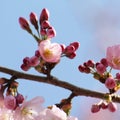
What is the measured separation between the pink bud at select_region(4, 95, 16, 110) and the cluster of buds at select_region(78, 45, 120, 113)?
284 millimetres

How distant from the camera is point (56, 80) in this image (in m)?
1.61

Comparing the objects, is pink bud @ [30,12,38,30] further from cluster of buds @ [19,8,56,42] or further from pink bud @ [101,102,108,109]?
pink bud @ [101,102,108,109]

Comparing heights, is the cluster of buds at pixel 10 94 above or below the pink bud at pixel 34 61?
below

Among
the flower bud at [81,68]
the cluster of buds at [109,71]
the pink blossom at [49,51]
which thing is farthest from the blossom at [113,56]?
the pink blossom at [49,51]

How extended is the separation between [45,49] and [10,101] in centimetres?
21

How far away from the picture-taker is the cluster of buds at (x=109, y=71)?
65.7 inches

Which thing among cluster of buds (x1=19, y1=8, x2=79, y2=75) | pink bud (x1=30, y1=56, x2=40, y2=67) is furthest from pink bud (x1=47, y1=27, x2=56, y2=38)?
pink bud (x1=30, y1=56, x2=40, y2=67)

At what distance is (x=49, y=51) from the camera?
1.67m

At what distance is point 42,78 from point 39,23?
24 centimetres

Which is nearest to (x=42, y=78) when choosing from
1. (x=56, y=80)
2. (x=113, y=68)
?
(x=56, y=80)

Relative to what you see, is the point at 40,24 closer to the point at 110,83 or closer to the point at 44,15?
the point at 44,15

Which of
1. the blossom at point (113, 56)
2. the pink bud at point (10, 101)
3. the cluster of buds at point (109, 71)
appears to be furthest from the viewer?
the blossom at point (113, 56)

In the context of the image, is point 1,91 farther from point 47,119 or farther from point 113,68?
point 113,68

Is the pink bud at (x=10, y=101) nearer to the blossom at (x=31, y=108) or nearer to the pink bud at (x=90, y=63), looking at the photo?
the blossom at (x=31, y=108)
